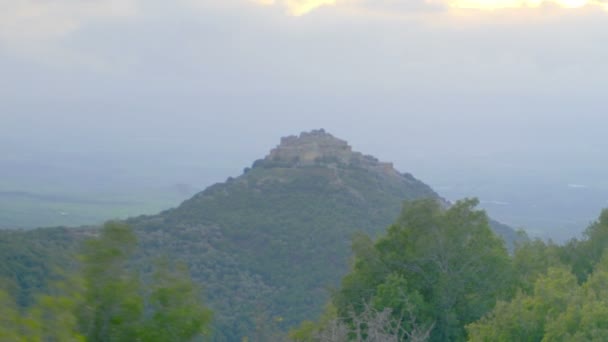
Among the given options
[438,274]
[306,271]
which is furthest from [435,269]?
[306,271]

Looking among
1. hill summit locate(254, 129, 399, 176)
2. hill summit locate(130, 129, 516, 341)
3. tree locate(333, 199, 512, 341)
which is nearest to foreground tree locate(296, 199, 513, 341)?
tree locate(333, 199, 512, 341)

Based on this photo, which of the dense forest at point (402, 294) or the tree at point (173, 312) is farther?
the tree at point (173, 312)

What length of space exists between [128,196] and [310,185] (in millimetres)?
34433

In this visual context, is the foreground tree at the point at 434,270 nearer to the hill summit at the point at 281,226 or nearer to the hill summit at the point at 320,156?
the hill summit at the point at 281,226

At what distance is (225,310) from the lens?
26.3 metres

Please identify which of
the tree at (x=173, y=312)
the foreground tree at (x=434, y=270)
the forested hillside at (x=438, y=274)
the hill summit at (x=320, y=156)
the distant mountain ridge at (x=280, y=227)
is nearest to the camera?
the tree at (x=173, y=312)

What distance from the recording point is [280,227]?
116 ft

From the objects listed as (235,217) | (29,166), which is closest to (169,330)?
(235,217)

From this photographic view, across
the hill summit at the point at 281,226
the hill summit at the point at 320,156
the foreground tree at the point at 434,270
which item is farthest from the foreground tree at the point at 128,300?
the hill summit at the point at 320,156

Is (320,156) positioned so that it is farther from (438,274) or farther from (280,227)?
(438,274)

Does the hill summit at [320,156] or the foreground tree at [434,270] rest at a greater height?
the hill summit at [320,156]

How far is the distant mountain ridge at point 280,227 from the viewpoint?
28.1m

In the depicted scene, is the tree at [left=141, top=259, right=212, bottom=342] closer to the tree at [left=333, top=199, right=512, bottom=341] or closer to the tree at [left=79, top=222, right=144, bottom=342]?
the tree at [left=79, top=222, right=144, bottom=342]

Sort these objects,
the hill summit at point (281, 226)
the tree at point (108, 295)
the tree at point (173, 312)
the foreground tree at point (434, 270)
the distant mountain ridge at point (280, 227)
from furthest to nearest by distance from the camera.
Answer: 1. the hill summit at point (281, 226)
2. the distant mountain ridge at point (280, 227)
3. the foreground tree at point (434, 270)
4. the tree at point (173, 312)
5. the tree at point (108, 295)
